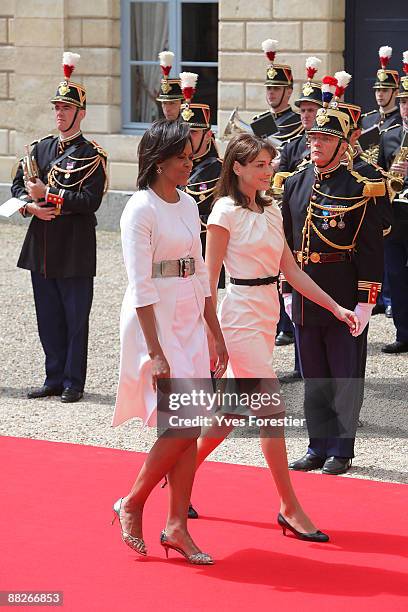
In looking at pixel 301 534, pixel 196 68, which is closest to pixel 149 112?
pixel 196 68

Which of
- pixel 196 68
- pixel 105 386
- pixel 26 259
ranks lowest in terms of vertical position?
pixel 105 386

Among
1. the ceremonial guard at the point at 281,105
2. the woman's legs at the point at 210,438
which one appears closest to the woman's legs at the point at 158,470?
the woman's legs at the point at 210,438

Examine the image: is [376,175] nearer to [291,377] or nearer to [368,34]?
[291,377]

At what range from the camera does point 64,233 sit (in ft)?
26.9

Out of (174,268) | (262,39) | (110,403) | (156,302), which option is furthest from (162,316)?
(262,39)

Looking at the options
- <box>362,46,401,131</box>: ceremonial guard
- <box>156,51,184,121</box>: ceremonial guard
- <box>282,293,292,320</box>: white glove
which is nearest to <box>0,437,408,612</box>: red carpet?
<box>282,293,292,320</box>: white glove

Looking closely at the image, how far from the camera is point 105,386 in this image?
28.0ft

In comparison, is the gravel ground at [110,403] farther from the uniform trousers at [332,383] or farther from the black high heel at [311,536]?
the black high heel at [311,536]

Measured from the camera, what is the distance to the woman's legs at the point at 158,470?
16.8 ft

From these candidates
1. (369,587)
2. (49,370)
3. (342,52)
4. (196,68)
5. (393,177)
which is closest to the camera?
(369,587)

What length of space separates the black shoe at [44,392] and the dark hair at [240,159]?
2762 millimetres

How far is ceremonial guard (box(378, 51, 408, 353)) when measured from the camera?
9.49 metres

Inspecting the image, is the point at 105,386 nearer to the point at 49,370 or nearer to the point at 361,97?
the point at 49,370

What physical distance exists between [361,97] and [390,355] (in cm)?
569
